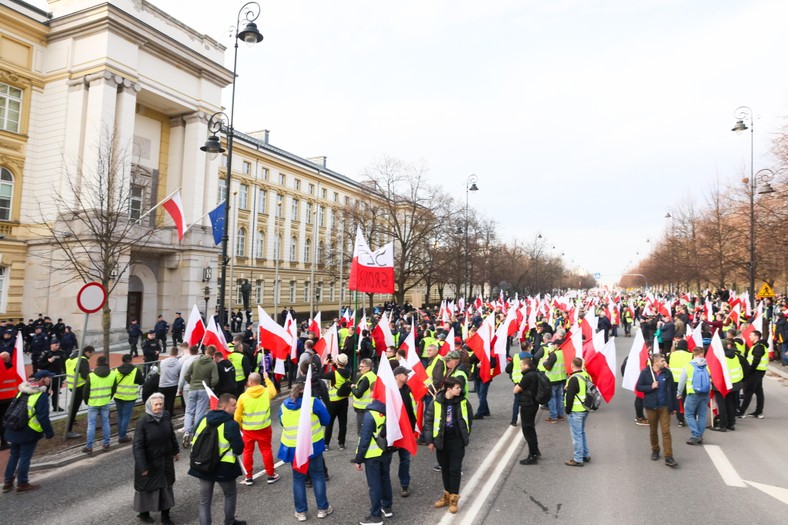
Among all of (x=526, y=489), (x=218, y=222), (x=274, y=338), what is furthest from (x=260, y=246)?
(x=526, y=489)

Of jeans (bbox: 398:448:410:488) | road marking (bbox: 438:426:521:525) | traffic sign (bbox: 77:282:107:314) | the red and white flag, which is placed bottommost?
road marking (bbox: 438:426:521:525)

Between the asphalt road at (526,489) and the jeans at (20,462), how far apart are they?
0.24 metres

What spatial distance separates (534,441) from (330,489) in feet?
11.0

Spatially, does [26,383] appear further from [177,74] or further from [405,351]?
[177,74]

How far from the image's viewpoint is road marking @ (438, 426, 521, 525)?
6.20 m

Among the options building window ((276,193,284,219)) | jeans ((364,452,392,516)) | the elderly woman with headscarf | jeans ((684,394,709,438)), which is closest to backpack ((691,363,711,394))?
jeans ((684,394,709,438))

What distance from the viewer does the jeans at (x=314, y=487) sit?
6.08m

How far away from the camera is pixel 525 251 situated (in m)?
81.0

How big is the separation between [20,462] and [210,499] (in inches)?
146

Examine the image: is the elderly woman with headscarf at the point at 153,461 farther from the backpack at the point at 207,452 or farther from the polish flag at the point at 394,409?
the polish flag at the point at 394,409

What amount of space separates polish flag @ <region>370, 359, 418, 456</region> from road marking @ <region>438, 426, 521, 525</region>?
0.86 metres

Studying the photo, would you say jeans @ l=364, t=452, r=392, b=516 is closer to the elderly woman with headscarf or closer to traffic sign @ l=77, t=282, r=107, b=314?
the elderly woman with headscarf

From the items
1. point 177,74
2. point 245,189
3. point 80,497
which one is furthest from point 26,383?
point 245,189

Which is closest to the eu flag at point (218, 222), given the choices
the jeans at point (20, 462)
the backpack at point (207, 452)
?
the jeans at point (20, 462)
